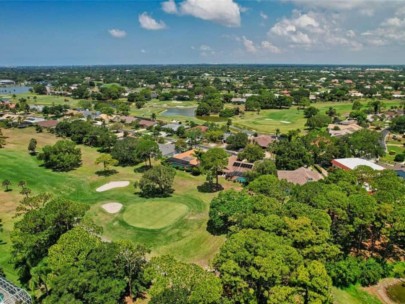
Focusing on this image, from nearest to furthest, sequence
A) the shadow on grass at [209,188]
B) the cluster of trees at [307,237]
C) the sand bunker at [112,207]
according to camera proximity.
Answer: the cluster of trees at [307,237], the sand bunker at [112,207], the shadow on grass at [209,188]

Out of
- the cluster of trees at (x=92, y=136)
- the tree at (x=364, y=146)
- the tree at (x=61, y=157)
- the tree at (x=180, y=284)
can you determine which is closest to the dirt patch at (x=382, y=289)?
the tree at (x=180, y=284)

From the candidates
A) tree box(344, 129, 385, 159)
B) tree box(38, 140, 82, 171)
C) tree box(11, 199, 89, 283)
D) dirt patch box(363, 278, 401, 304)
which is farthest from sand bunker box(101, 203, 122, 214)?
tree box(344, 129, 385, 159)

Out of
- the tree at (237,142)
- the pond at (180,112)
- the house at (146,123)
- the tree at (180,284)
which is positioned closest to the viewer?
the tree at (180,284)

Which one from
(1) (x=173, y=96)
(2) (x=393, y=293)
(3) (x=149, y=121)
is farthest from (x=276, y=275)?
(1) (x=173, y=96)

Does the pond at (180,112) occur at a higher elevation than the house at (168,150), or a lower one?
lower

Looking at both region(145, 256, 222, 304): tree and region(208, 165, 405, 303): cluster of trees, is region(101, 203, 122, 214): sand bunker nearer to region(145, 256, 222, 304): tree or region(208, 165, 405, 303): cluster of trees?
region(208, 165, 405, 303): cluster of trees

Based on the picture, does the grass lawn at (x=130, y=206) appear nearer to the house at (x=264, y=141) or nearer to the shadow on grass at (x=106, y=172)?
the shadow on grass at (x=106, y=172)
